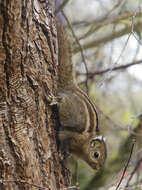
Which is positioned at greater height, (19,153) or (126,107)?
(126,107)

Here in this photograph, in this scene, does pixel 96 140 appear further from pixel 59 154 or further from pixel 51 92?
pixel 51 92

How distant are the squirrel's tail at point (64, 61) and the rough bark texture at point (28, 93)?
19cm

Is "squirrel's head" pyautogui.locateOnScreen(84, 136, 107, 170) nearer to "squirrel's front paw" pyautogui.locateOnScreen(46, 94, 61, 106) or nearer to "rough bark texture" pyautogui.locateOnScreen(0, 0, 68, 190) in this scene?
"rough bark texture" pyautogui.locateOnScreen(0, 0, 68, 190)

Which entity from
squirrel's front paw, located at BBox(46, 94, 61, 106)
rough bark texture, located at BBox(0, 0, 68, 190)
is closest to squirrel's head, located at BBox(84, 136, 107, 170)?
rough bark texture, located at BBox(0, 0, 68, 190)

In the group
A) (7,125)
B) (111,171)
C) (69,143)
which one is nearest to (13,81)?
(7,125)

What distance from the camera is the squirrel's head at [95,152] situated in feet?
6.32

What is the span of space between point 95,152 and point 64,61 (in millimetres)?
758

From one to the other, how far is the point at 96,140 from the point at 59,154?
43 cm

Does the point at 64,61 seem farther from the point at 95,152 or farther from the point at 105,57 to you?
the point at 105,57

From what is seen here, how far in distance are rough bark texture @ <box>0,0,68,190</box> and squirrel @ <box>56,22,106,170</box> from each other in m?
0.19

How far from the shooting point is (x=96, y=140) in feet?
6.26

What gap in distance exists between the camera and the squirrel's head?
6.32 feet

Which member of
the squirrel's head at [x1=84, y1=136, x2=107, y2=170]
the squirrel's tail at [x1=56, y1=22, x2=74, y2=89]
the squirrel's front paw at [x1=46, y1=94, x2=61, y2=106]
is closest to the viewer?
the squirrel's front paw at [x1=46, y1=94, x2=61, y2=106]

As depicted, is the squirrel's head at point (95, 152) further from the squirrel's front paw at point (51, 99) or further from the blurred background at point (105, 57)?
the squirrel's front paw at point (51, 99)
